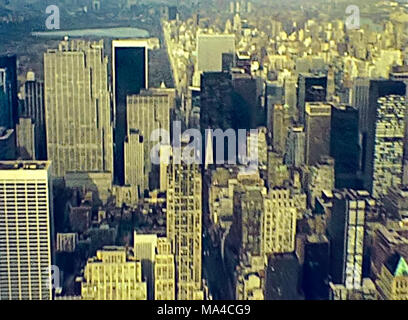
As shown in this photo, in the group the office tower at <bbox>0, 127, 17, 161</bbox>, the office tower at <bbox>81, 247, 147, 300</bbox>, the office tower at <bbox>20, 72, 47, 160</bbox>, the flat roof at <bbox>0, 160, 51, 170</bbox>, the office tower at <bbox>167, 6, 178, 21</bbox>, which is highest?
the office tower at <bbox>167, 6, 178, 21</bbox>

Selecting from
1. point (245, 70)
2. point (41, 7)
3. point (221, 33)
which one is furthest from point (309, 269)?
point (41, 7)

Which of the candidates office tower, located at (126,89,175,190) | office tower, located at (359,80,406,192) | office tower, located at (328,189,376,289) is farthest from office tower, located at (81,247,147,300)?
office tower, located at (359,80,406,192)

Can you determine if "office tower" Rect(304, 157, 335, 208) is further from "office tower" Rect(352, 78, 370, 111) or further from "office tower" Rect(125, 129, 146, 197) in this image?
"office tower" Rect(125, 129, 146, 197)

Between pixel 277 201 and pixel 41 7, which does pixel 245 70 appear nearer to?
pixel 277 201

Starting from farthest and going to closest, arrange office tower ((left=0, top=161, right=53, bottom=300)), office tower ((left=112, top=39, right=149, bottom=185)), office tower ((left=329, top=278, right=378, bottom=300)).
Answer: office tower ((left=112, top=39, right=149, bottom=185)) → office tower ((left=0, top=161, right=53, bottom=300)) → office tower ((left=329, top=278, right=378, bottom=300))

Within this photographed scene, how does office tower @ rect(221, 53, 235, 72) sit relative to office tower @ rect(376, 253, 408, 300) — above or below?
above
